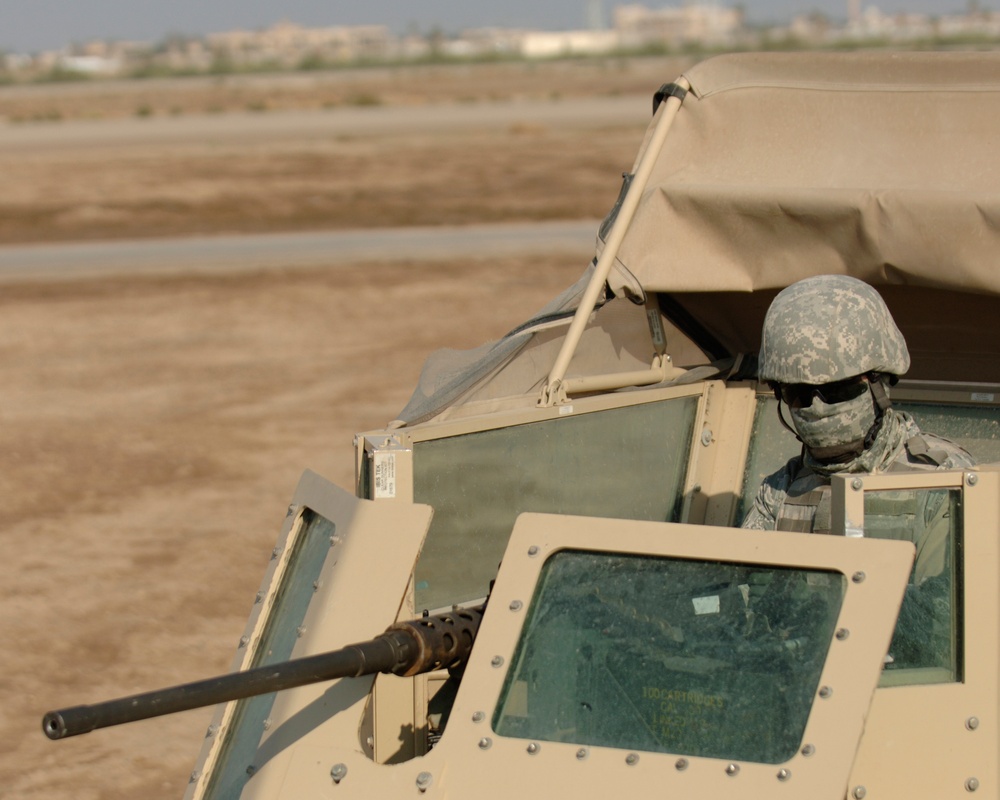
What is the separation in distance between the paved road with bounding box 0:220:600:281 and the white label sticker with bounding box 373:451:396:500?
13493 millimetres

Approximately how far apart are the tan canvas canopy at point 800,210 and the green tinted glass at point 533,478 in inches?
6.2

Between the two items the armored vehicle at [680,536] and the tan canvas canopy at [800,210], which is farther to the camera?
the tan canvas canopy at [800,210]

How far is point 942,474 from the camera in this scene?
2.83 m

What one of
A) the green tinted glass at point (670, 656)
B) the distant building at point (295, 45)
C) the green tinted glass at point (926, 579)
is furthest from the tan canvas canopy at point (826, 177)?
the distant building at point (295, 45)

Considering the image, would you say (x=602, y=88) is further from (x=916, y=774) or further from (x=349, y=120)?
(x=916, y=774)

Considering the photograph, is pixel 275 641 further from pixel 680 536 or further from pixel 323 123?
pixel 323 123

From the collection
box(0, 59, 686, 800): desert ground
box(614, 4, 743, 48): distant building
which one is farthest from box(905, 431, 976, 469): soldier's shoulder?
box(614, 4, 743, 48): distant building

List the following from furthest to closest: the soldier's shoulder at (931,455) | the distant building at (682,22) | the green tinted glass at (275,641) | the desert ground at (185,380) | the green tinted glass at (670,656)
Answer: the distant building at (682,22)
the desert ground at (185,380)
the soldier's shoulder at (931,455)
the green tinted glass at (275,641)
the green tinted glass at (670,656)

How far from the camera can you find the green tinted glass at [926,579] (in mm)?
2863

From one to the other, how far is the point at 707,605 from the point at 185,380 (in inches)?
395

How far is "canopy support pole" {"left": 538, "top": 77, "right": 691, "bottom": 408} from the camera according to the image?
13.3ft

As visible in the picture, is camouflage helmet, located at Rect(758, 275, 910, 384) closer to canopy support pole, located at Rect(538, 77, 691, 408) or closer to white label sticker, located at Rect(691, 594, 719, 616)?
white label sticker, located at Rect(691, 594, 719, 616)

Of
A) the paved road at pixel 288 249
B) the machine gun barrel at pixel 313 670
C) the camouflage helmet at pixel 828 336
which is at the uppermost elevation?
the paved road at pixel 288 249

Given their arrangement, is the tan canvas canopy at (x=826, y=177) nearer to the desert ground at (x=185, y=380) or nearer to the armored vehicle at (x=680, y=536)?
the armored vehicle at (x=680, y=536)
